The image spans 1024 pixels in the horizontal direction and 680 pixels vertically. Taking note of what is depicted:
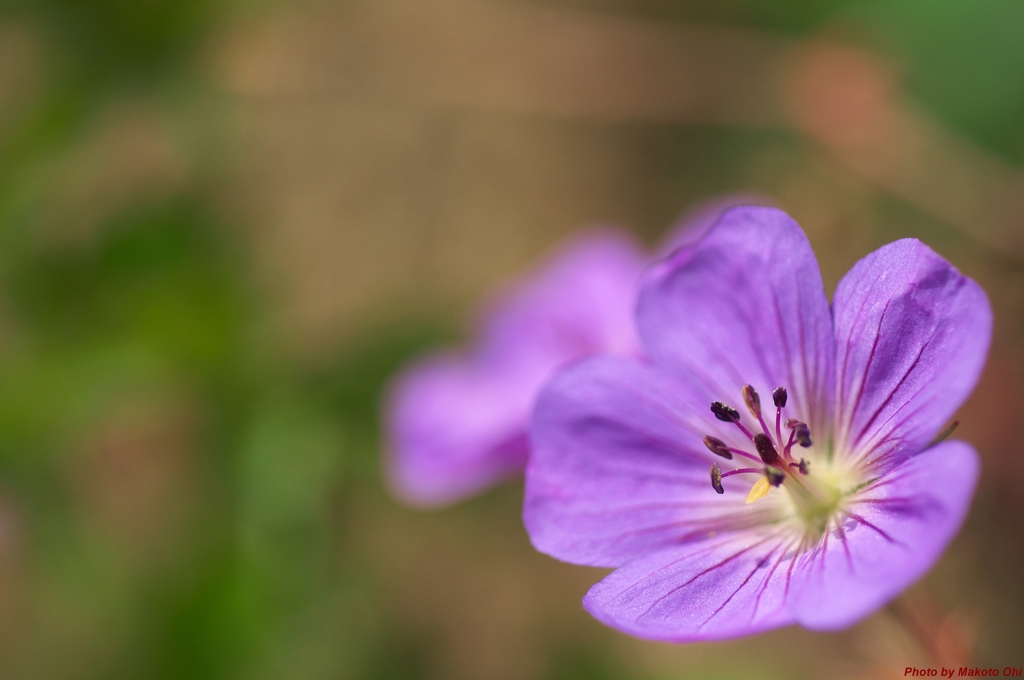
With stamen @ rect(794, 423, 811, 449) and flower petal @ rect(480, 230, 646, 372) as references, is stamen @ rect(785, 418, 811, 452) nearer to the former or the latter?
stamen @ rect(794, 423, 811, 449)

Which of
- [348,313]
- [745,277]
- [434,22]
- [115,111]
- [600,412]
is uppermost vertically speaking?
[434,22]

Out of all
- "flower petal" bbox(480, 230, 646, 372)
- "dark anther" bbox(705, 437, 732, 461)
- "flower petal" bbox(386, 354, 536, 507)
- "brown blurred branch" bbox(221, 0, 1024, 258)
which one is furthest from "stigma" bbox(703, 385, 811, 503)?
"brown blurred branch" bbox(221, 0, 1024, 258)

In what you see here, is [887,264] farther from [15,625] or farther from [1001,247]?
[15,625]

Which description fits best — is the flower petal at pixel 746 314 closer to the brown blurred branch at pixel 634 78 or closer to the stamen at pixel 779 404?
the stamen at pixel 779 404

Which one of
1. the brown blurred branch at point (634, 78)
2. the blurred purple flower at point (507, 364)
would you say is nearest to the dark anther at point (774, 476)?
the blurred purple flower at point (507, 364)

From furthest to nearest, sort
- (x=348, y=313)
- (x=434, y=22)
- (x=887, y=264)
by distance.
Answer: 1. (x=434, y=22)
2. (x=348, y=313)
3. (x=887, y=264)

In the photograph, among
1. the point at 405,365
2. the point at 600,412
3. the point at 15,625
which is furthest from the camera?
the point at 15,625

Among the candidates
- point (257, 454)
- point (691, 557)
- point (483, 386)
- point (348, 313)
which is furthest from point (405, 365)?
point (691, 557)
